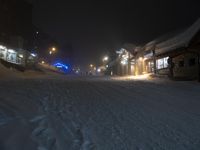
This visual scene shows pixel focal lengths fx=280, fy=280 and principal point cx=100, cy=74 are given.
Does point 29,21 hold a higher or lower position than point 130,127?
higher

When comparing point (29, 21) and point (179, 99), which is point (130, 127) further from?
point (29, 21)

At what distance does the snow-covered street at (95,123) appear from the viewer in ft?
22.6

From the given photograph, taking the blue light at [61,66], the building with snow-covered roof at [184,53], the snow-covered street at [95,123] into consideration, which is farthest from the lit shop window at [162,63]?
the blue light at [61,66]

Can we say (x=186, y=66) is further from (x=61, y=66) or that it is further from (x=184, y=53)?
(x=61, y=66)

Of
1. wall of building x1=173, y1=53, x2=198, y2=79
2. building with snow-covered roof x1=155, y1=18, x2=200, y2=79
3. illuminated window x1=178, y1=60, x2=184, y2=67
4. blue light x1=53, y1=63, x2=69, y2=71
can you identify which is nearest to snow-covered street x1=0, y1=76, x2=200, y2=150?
building with snow-covered roof x1=155, y1=18, x2=200, y2=79

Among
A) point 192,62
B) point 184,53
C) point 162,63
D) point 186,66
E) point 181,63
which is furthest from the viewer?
point 162,63

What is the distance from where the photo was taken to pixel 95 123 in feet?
28.3

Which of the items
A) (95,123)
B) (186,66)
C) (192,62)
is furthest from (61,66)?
(95,123)

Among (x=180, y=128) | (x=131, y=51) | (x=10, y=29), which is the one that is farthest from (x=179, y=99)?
(x=10, y=29)

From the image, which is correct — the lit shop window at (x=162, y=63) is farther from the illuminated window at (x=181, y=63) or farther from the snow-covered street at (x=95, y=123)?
the snow-covered street at (x=95, y=123)

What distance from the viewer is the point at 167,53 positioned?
2894 centimetres

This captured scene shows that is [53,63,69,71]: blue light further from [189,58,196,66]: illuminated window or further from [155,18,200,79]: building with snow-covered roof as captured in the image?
[189,58,196,66]: illuminated window

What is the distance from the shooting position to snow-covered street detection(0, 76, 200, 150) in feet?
22.6

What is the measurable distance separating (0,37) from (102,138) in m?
41.4
